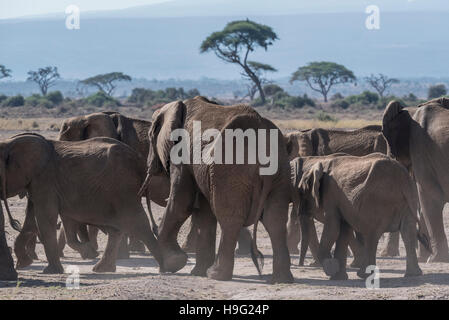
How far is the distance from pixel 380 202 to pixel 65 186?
384cm

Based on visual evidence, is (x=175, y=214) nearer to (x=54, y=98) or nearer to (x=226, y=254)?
(x=226, y=254)

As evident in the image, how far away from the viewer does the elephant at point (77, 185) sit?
1170cm

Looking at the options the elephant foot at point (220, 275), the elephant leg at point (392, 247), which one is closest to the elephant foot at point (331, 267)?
the elephant foot at point (220, 275)

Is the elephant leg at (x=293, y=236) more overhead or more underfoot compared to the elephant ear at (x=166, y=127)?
more underfoot

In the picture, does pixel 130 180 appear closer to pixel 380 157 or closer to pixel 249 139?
pixel 249 139

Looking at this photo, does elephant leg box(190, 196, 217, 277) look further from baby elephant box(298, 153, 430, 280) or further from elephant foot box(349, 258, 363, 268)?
elephant foot box(349, 258, 363, 268)

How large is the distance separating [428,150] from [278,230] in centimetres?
349

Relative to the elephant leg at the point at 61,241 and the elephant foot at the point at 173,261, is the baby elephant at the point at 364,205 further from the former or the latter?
the elephant leg at the point at 61,241

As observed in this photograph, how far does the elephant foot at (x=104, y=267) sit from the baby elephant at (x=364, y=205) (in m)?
2.64

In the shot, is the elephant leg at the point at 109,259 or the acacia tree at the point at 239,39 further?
the acacia tree at the point at 239,39

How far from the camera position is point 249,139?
1057 cm

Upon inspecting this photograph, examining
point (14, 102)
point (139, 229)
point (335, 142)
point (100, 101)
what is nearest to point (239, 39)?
point (100, 101)

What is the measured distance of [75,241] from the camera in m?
13.1
